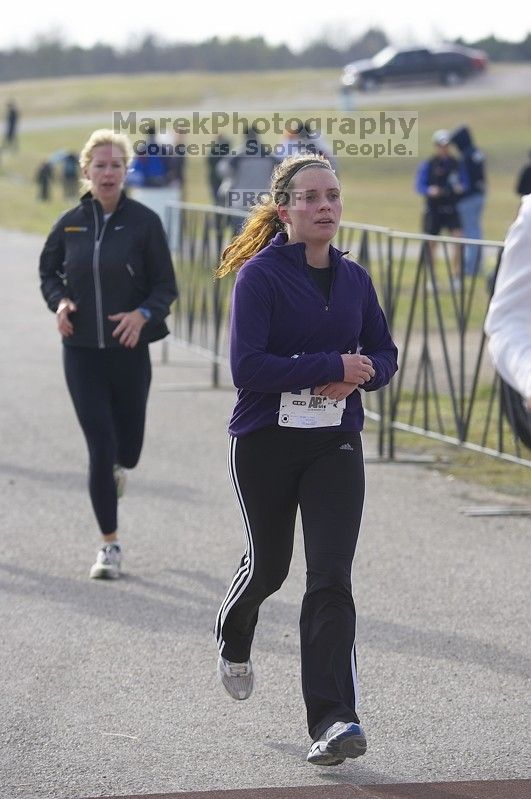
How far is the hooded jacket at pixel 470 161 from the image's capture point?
1878cm

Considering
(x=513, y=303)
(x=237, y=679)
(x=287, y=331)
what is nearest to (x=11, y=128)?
(x=237, y=679)

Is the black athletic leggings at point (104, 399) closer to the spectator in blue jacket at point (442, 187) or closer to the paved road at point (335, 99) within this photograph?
the spectator in blue jacket at point (442, 187)

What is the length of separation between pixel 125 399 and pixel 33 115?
74179 mm

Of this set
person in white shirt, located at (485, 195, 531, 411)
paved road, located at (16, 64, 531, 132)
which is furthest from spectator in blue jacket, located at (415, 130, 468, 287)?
paved road, located at (16, 64, 531, 132)

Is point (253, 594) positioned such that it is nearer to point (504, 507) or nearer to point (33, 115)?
point (504, 507)

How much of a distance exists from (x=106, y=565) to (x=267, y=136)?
46097mm

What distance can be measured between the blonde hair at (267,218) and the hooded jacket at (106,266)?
72.1 inches

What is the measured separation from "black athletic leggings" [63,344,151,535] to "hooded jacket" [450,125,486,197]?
41.1ft

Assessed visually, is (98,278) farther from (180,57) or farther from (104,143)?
(180,57)

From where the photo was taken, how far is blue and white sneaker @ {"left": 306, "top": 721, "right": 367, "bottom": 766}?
4.23 m

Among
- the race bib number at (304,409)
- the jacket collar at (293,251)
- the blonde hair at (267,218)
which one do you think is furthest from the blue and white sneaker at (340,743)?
the blonde hair at (267,218)

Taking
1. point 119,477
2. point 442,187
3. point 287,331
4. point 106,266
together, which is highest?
point 287,331

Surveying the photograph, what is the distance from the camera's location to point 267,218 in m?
4.75

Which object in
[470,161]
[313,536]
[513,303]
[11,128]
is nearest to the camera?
[513,303]
